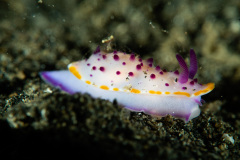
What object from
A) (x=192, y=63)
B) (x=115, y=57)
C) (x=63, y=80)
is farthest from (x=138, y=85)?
(x=63, y=80)

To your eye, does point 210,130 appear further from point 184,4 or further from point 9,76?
point 9,76

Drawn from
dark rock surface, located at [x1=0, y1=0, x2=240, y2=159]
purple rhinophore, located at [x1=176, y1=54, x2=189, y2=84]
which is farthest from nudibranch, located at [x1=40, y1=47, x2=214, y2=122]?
dark rock surface, located at [x1=0, y1=0, x2=240, y2=159]

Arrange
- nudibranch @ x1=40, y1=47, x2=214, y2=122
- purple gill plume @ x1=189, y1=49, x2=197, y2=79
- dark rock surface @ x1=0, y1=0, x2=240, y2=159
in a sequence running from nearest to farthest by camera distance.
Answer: dark rock surface @ x1=0, y1=0, x2=240, y2=159 → purple gill plume @ x1=189, y1=49, x2=197, y2=79 → nudibranch @ x1=40, y1=47, x2=214, y2=122

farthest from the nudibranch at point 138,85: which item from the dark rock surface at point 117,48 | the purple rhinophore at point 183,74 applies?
the dark rock surface at point 117,48

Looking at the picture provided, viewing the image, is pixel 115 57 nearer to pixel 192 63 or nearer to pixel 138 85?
pixel 138 85

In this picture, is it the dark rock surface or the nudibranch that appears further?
the nudibranch

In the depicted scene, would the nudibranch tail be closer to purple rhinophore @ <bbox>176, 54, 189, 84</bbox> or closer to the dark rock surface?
the dark rock surface

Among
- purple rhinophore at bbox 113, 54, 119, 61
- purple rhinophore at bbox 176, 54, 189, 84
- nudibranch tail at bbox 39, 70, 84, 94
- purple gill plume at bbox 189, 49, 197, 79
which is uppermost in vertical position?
purple gill plume at bbox 189, 49, 197, 79

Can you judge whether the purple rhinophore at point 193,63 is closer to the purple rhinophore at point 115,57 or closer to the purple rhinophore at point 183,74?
the purple rhinophore at point 183,74

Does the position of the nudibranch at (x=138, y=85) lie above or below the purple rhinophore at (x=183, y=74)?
below
